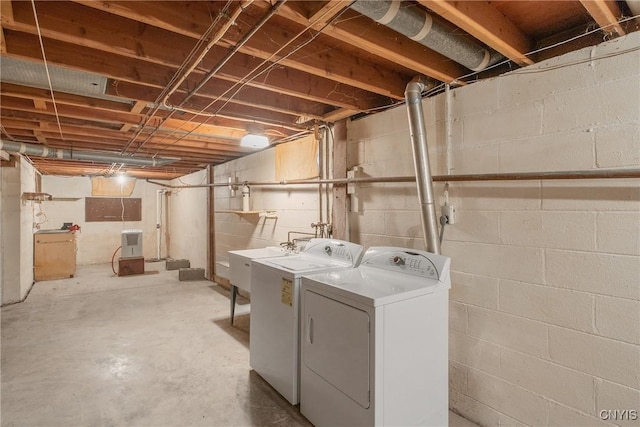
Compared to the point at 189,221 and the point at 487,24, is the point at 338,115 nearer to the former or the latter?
the point at 487,24

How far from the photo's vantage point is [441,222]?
2092 mm

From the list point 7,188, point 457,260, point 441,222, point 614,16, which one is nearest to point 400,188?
point 441,222

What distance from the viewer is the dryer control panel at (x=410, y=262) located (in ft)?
6.06

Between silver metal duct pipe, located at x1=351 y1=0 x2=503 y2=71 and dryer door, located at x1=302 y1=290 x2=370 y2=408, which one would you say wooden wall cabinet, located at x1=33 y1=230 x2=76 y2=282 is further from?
silver metal duct pipe, located at x1=351 y1=0 x2=503 y2=71

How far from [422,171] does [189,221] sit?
6.21 metres

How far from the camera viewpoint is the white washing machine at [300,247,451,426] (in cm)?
154

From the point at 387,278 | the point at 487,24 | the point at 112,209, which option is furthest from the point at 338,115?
the point at 112,209

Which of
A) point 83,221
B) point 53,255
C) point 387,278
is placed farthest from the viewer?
point 83,221

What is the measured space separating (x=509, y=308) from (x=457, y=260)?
40 cm

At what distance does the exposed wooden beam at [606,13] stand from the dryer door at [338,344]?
1.69m

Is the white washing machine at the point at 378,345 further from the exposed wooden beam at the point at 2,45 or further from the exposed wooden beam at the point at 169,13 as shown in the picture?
the exposed wooden beam at the point at 2,45

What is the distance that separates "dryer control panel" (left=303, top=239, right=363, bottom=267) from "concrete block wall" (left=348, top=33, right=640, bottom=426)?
1.57 ft

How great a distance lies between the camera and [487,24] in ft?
4.99

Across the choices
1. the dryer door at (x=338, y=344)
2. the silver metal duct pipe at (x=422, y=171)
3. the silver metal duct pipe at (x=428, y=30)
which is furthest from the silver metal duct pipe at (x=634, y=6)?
the dryer door at (x=338, y=344)
